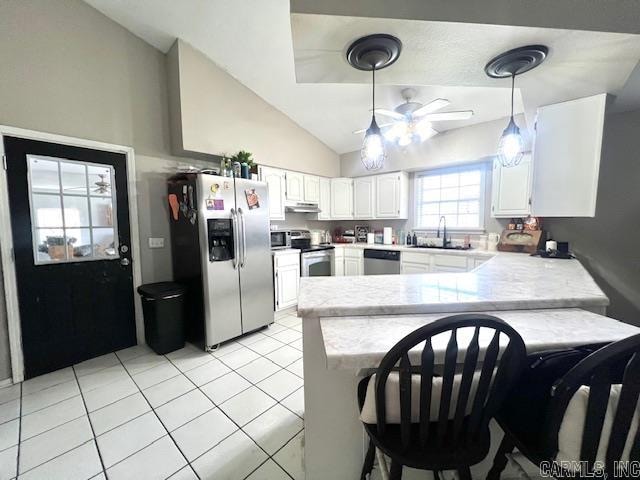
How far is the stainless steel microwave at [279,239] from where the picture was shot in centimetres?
392

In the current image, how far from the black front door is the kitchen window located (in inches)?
165

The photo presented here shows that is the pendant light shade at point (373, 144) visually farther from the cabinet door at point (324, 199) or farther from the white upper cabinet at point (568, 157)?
the cabinet door at point (324, 199)

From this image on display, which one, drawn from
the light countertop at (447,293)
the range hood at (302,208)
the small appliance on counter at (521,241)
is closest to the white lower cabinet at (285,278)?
the range hood at (302,208)

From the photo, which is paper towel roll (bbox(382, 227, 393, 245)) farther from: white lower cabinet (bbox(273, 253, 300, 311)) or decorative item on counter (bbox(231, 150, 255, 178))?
decorative item on counter (bbox(231, 150, 255, 178))

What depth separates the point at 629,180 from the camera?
2441 mm

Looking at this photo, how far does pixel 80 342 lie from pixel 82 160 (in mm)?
1780

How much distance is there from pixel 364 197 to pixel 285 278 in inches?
83.4

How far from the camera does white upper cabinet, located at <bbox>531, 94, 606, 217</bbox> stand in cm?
177

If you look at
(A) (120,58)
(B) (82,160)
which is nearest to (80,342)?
(B) (82,160)

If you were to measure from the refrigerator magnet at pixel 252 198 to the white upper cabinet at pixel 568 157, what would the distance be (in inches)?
106

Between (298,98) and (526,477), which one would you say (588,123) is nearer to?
(526,477)

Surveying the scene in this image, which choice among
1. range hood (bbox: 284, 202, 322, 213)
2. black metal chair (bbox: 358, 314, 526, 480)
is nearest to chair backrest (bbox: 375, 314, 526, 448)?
black metal chair (bbox: 358, 314, 526, 480)

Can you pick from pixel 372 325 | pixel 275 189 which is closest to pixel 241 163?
pixel 275 189

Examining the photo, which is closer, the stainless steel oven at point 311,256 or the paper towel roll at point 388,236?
the stainless steel oven at point 311,256
